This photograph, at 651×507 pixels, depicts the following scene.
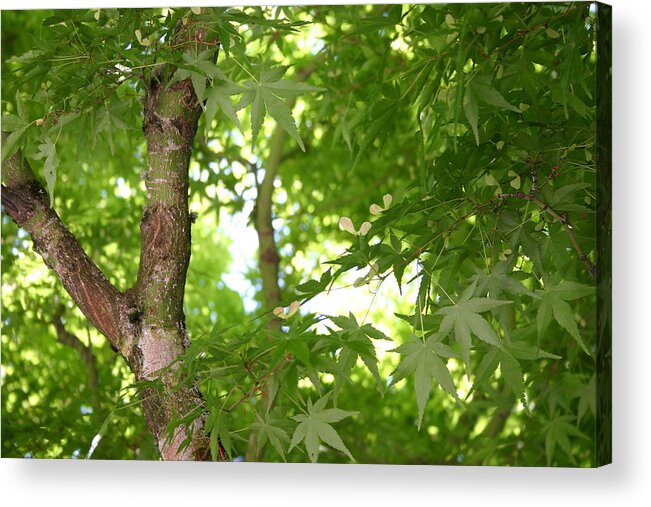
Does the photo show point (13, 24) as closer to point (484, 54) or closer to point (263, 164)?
point (263, 164)

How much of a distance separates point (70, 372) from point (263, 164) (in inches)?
28.5

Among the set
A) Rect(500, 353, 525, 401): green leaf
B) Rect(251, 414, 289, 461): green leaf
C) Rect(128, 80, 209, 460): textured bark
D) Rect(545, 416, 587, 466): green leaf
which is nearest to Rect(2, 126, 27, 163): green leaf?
Rect(128, 80, 209, 460): textured bark

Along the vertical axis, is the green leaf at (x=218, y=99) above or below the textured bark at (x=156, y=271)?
above

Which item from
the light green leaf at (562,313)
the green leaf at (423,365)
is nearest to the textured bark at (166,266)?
the green leaf at (423,365)

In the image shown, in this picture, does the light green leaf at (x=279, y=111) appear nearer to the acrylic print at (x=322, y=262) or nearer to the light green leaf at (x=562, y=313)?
the acrylic print at (x=322, y=262)

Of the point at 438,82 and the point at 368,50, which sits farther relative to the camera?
the point at 368,50

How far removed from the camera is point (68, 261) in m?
1.59

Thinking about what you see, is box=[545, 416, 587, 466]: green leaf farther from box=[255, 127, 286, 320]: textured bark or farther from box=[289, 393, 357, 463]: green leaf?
box=[255, 127, 286, 320]: textured bark

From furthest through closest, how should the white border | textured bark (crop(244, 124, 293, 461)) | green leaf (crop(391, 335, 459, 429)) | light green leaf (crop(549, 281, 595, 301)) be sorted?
1. textured bark (crop(244, 124, 293, 461))
2. the white border
3. light green leaf (crop(549, 281, 595, 301))
4. green leaf (crop(391, 335, 459, 429))

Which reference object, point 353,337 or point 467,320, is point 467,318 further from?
point 353,337

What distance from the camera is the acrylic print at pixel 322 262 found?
143 centimetres

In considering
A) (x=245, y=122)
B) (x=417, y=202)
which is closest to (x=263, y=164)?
(x=245, y=122)

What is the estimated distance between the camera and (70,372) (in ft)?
6.17

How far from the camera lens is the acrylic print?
1.43 m
